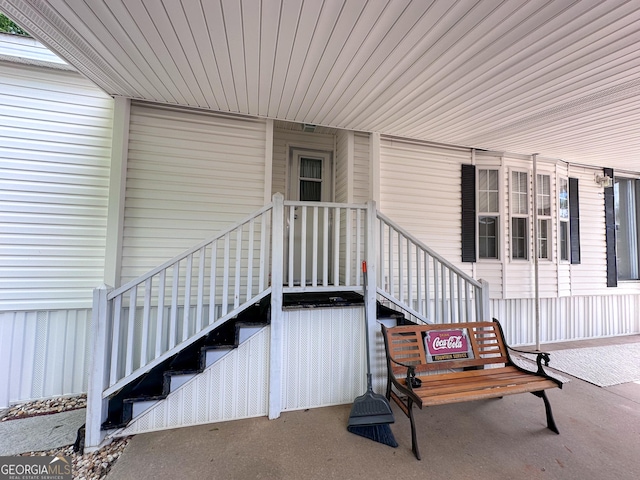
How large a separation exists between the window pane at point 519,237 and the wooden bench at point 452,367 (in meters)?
2.32

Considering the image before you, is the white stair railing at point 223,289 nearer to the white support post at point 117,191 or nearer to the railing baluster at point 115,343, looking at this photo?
the railing baluster at point 115,343

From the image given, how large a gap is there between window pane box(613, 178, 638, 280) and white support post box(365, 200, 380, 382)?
6.16m

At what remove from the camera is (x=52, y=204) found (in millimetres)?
2986

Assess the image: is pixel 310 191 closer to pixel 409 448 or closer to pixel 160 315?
pixel 160 315

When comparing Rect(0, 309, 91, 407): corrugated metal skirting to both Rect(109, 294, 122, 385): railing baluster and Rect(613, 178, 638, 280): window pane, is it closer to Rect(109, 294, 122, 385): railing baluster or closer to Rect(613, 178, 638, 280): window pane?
Rect(109, 294, 122, 385): railing baluster

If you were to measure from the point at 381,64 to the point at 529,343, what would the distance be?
17.0 ft

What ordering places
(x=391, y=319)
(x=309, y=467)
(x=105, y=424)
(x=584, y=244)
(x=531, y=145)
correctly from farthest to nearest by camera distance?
1. (x=584, y=244)
2. (x=531, y=145)
3. (x=391, y=319)
4. (x=105, y=424)
5. (x=309, y=467)

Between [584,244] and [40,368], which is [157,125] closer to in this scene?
[40,368]

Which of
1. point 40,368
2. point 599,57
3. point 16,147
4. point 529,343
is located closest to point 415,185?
point 599,57

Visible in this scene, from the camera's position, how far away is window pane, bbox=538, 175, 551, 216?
15.5 ft

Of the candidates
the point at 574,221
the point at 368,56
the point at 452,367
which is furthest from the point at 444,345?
the point at 574,221

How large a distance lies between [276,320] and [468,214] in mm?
3584

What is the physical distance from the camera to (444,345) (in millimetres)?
2785

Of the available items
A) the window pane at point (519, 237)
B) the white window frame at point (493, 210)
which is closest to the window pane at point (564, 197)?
the window pane at point (519, 237)
